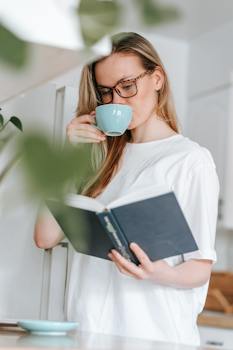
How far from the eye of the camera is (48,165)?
0.64 feet

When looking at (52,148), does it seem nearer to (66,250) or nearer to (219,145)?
(66,250)

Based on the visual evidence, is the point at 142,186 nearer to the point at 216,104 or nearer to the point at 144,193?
the point at 144,193

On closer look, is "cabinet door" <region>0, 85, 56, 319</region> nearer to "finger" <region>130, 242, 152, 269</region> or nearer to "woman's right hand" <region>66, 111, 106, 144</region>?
"woman's right hand" <region>66, 111, 106, 144</region>

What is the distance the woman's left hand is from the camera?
163 cm

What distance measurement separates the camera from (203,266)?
1.77m

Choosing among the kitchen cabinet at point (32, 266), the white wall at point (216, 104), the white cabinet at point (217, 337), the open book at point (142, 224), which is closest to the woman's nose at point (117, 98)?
the open book at point (142, 224)

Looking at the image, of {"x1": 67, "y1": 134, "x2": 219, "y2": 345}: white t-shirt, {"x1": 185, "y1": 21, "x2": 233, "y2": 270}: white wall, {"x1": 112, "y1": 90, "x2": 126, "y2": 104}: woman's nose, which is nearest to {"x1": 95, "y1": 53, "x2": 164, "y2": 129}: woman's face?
{"x1": 112, "y1": 90, "x2": 126, "y2": 104}: woman's nose

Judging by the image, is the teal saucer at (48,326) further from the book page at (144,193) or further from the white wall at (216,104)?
the white wall at (216,104)

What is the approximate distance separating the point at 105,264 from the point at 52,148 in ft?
5.58

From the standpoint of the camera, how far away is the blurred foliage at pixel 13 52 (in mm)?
204

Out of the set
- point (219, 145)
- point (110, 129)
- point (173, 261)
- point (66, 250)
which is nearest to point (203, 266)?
point (173, 261)

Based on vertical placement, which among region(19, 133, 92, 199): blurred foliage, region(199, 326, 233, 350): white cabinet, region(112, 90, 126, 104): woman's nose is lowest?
region(199, 326, 233, 350): white cabinet

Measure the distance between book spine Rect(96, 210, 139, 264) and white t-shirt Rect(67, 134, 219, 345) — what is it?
180 millimetres

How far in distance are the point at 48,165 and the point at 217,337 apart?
3.17 m
